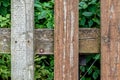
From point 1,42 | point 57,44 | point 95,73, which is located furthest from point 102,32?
point 1,42

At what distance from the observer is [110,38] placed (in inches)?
96.0

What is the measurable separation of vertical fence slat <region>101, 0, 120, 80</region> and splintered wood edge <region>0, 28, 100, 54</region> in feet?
0.19

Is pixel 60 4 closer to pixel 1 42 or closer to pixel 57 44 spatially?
pixel 57 44

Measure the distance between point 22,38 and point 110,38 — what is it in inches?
20.8

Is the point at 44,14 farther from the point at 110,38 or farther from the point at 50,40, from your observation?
the point at 110,38

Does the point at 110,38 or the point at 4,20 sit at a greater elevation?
the point at 4,20

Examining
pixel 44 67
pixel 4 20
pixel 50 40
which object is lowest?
pixel 44 67

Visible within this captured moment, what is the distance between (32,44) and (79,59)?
36cm

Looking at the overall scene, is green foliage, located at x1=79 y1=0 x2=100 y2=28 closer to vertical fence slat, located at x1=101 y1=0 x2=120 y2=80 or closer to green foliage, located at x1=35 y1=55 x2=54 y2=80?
vertical fence slat, located at x1=101 y1=0 x2=120 y2=80

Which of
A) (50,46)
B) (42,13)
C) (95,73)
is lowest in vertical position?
(95,73)

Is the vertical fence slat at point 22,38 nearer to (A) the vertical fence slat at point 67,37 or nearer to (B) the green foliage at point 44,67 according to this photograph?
(A) the vertical fence slat at point 67,37

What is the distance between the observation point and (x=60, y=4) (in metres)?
2.44

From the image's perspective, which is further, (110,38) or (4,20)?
(4,20)

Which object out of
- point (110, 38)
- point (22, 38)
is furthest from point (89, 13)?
point (22, 38)
